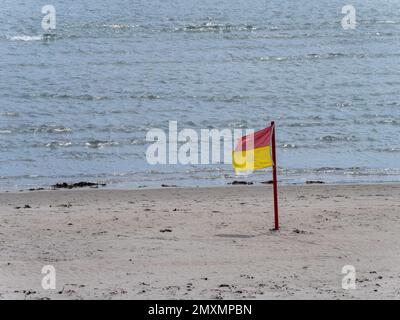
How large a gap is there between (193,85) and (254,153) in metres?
12.5

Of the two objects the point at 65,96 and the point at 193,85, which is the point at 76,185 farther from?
the point at 193,85

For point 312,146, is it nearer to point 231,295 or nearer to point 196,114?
point 196,114

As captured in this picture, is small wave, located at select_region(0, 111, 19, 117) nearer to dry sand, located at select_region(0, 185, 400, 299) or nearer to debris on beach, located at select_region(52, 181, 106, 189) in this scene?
debris on beach, located at select_region(52, 181, 106, 189)

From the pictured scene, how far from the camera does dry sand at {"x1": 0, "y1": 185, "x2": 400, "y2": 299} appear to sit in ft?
45.4

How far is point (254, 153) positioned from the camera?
16.9 m

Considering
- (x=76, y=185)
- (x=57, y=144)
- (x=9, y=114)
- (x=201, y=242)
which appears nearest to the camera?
(x=201, y=242)

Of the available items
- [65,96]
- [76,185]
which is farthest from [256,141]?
[65,96]

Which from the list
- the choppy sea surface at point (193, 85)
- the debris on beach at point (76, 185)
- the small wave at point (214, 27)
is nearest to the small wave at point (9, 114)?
the choppy sea surface at point (193, 85)

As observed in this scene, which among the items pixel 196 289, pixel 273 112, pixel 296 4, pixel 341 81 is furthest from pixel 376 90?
pixel 196 289

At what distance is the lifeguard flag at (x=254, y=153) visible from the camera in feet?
54.8

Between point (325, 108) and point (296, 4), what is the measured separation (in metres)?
13.3

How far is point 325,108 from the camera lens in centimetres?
2720

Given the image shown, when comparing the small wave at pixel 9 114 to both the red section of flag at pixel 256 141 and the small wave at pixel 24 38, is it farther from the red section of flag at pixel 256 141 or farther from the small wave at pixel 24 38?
the red section of flag at pixel 256 141
